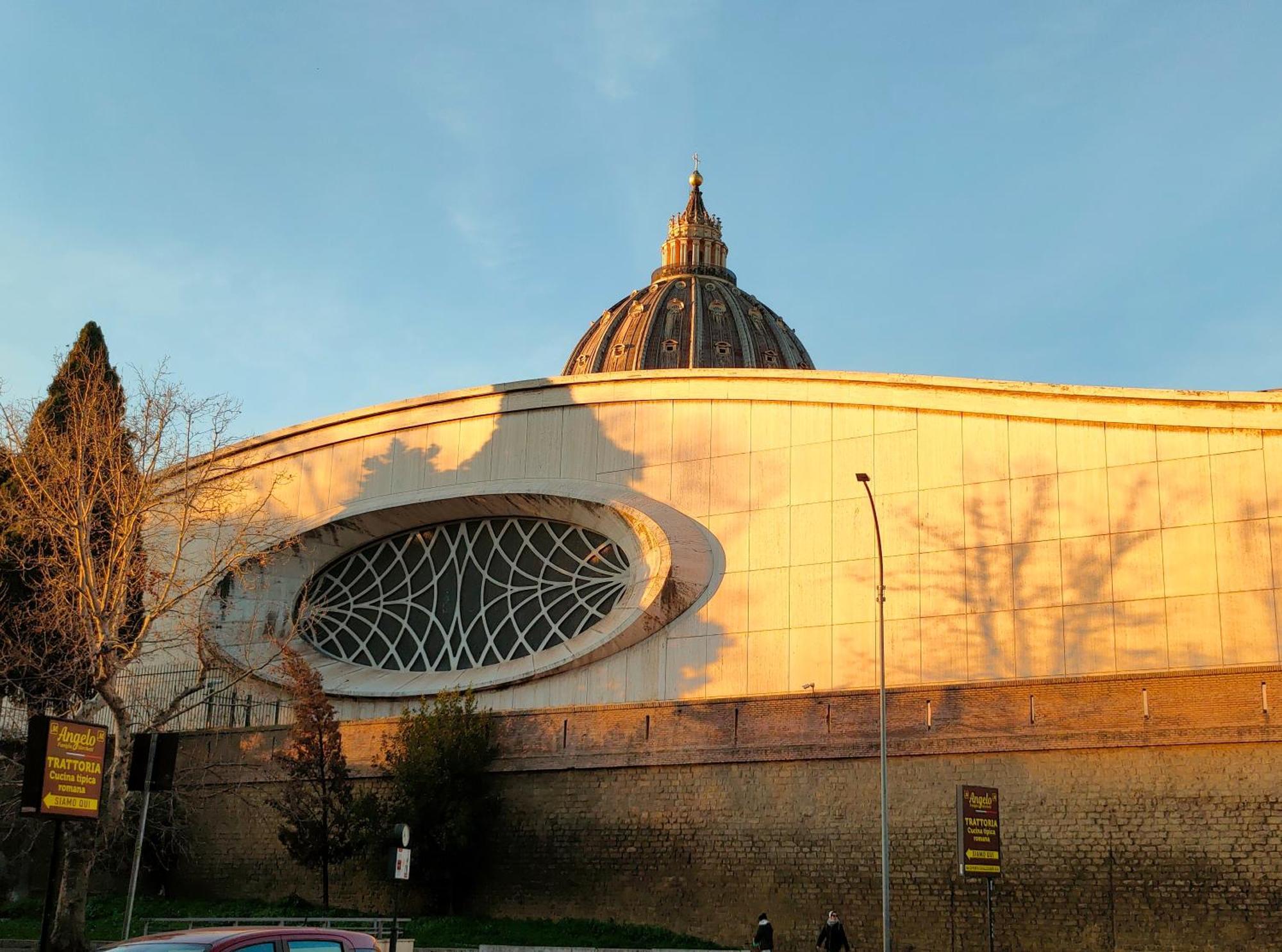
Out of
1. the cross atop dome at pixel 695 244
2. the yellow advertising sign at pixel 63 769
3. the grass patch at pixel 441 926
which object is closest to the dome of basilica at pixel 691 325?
the cross atop dome at pixel 695 244

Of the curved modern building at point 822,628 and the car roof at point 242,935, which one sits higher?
the curved modern building at point 822,628

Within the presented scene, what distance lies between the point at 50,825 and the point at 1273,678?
25.5 meters

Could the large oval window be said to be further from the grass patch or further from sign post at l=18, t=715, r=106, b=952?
sign post at l=18, t=715, r=106, b=952

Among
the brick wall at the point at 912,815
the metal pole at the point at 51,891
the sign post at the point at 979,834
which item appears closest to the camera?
the metal pole at the point at 51,891

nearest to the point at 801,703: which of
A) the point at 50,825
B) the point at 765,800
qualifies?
the point at 765,800

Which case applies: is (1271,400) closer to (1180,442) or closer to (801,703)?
(1180,442)

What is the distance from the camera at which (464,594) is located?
115ft

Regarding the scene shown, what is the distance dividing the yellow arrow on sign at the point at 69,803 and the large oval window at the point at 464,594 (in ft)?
52.8

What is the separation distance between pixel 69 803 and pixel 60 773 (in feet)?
1.21

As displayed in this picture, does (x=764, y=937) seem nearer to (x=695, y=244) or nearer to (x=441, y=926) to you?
(x=441, y=926)

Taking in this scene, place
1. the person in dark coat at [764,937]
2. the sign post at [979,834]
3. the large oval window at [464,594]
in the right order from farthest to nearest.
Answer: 1. the large oval window at [464,594]
2. the person in dark coat at [764,937]
3. the sign post at [979,834]

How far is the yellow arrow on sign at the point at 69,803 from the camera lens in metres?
15.4

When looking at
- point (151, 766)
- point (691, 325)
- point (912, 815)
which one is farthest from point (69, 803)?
point (691, 325)

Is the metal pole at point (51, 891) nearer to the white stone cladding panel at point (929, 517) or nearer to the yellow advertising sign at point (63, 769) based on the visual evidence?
the yellow advertising sign at point (63, 769)
